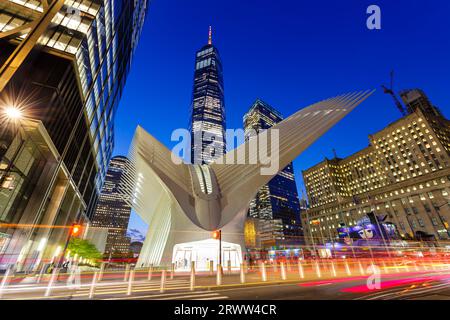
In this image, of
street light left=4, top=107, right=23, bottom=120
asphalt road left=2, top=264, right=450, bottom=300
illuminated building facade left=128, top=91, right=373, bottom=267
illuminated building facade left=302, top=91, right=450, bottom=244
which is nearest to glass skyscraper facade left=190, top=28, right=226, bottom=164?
illuminated building facade left=302, top=91, right=450, bottom=244

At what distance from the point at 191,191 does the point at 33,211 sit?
787 inches

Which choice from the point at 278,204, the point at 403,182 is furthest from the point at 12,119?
the point at 278,204

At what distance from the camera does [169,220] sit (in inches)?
1089

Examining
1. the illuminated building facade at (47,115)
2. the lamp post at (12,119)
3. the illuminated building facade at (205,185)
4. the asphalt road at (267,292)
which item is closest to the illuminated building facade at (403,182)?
the illuminated building facade at (205,185)

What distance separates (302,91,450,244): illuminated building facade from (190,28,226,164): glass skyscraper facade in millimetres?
70130

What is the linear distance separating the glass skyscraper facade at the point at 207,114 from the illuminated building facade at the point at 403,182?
70130 millimetres

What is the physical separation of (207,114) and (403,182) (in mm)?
99799

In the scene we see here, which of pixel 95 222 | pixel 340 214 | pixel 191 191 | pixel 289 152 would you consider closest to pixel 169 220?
pixel 191 191

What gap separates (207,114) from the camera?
12531 cm

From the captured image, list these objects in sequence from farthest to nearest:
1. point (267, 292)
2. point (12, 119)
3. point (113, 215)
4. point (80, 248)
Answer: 1. point (113, 215)
2. point (80, 248)
3. point (12, 119)
4. point (267, 292)

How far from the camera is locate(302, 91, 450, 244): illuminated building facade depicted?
2489 inches

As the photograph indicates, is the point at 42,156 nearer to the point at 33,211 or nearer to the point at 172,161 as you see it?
the point at 33,211

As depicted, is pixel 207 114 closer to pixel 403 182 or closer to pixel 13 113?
pixel 403 182

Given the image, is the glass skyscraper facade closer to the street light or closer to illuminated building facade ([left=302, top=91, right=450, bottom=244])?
illuminated building facade ([left=302, top=91, right=450, bottom=244])
